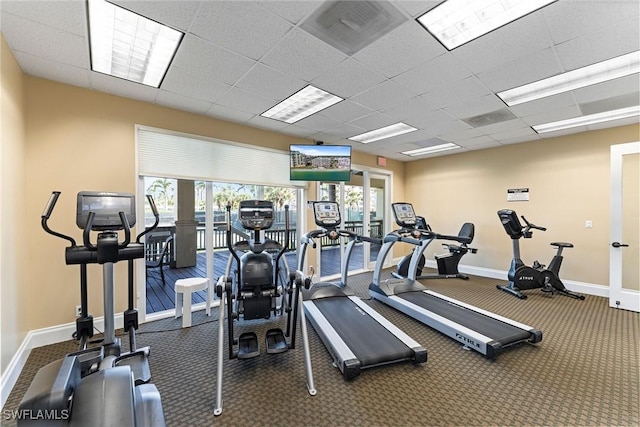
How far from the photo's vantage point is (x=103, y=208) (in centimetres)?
232

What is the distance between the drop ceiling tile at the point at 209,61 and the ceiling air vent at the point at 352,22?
2.70ft

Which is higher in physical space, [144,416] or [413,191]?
[413,191]

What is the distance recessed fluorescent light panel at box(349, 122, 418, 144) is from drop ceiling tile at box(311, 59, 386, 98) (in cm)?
157

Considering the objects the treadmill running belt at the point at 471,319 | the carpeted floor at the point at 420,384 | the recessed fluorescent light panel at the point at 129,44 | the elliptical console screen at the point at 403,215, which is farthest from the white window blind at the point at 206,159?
the treadmill running belt at the point at 471,319

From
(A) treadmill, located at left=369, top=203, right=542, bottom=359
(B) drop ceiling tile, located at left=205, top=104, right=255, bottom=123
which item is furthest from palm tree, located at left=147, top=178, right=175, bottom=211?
(A) treadmill, located at left=369, top=203, right=542, bottom=359

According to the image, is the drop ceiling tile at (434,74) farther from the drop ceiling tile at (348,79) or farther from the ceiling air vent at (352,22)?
the ceiling air vent at (352,22)

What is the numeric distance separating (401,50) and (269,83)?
1.45 metres

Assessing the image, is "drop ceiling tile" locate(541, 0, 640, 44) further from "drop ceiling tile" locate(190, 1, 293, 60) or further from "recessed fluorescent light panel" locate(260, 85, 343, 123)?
"recessed fluorescent light panel" locate(260, 85, 343, 123)

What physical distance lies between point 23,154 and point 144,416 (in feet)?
9.61

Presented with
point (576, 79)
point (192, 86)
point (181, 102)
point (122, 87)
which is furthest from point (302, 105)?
point (576, 79)

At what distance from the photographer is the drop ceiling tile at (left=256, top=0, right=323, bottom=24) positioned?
6.12ft

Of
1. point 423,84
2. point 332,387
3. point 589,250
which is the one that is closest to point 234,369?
point 332,387

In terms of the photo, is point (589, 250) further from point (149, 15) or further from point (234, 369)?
point (149, 15)

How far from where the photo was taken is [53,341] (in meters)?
2.94
